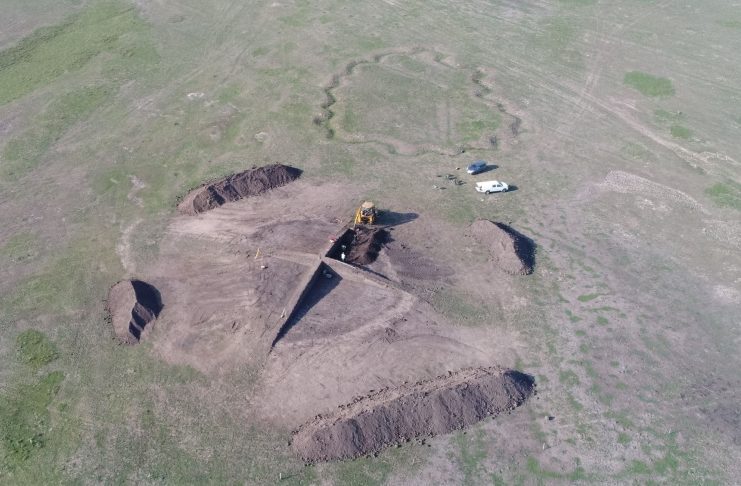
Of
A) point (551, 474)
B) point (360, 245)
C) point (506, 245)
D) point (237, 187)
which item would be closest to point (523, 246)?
point (506, 245)

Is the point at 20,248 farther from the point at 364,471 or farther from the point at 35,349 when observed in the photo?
the point at 364,471

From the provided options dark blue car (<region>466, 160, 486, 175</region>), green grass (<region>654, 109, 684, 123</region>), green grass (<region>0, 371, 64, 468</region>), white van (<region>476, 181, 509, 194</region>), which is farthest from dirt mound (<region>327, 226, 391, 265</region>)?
green grass (<region>654, 109, 684, 123</region>)

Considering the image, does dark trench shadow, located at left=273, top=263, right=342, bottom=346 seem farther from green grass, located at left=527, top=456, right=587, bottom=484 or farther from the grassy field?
green grass, located at left=527, top=456, right=587, bottom=484

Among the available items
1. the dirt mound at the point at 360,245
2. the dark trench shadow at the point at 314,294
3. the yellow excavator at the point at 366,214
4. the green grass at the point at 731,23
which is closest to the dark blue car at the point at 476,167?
the yellow excavator at the point at 366,214

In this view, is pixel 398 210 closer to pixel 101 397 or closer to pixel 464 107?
pixel 464 107

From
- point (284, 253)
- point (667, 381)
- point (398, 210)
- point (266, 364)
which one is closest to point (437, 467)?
point (266, 364)

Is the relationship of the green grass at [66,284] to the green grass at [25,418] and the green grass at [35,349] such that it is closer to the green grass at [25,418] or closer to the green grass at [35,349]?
the green grass at [35,349]
